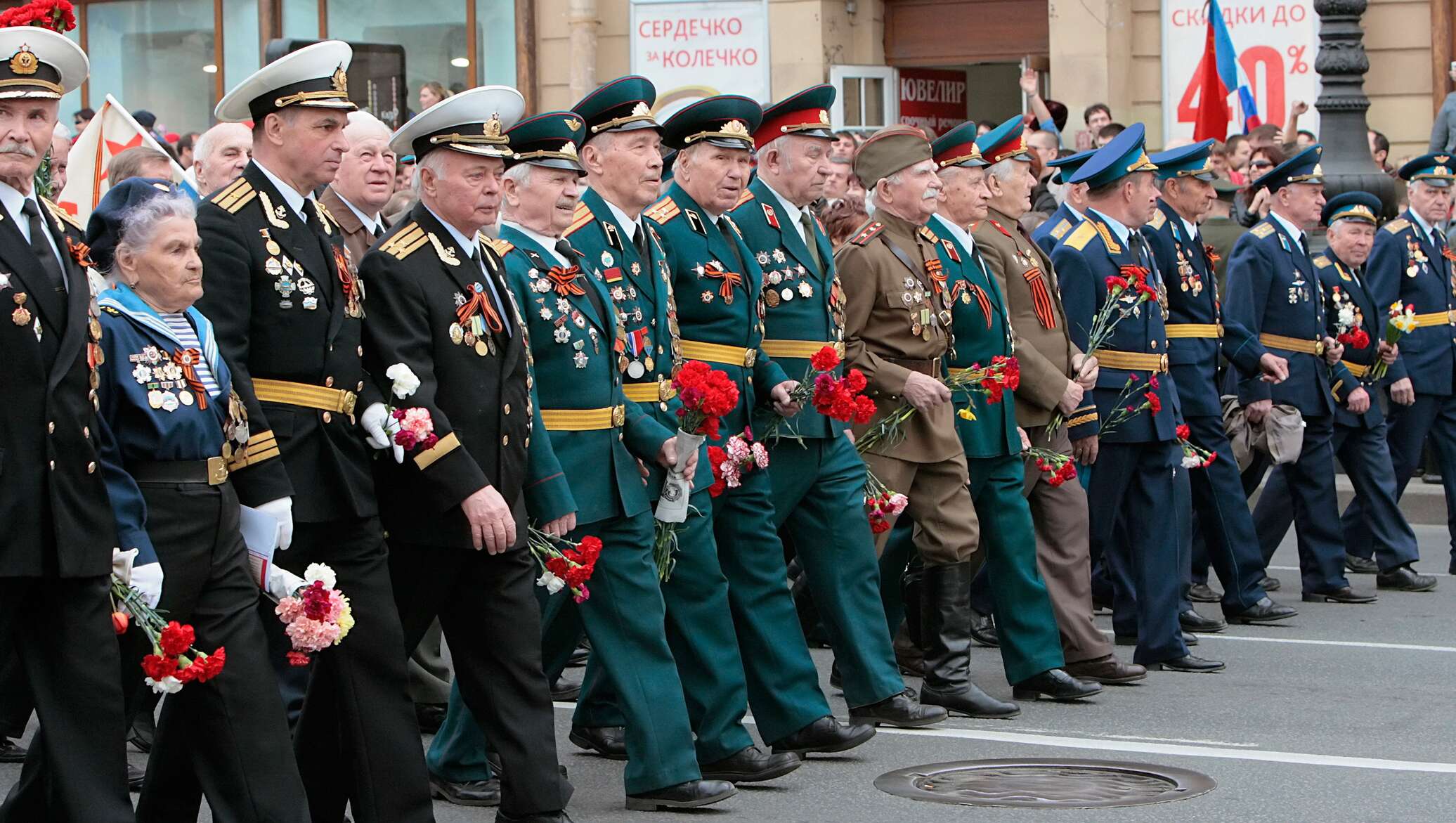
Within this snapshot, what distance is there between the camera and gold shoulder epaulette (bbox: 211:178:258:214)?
18.3ft

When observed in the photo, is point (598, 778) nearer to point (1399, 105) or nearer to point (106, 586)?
point (106, 586)

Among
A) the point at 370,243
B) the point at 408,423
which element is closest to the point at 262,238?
the point at 408,423

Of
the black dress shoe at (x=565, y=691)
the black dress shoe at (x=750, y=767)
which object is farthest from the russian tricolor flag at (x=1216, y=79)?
the black dress shoe at (x=750, y=767)

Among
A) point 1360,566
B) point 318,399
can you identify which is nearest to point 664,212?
point 318,399

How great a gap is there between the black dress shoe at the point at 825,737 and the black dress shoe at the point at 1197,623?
10.9 ft

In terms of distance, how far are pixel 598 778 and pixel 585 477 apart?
118 centimetres

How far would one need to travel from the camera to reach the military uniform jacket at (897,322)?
7918 mm

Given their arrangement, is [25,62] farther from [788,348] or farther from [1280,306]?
[1280,306]

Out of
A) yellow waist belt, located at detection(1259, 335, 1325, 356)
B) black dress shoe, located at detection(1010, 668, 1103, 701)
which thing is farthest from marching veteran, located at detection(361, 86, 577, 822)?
yellow waist belt, located at detection(1259, 335, 1325, 356)

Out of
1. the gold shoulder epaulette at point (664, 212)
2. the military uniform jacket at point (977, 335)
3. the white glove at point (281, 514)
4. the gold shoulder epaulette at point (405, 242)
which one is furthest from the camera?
the military uniform jacket at point (977, 335)

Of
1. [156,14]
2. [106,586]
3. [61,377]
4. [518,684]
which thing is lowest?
[518,684]

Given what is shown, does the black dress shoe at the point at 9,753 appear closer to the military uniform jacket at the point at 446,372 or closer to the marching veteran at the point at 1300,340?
the military uniform jacket at the point at 446,372

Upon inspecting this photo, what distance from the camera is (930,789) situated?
680 cm

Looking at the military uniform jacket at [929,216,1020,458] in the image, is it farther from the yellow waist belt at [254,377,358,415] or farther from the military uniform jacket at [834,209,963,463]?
the yellow waist belt at [254,377,358,415]
